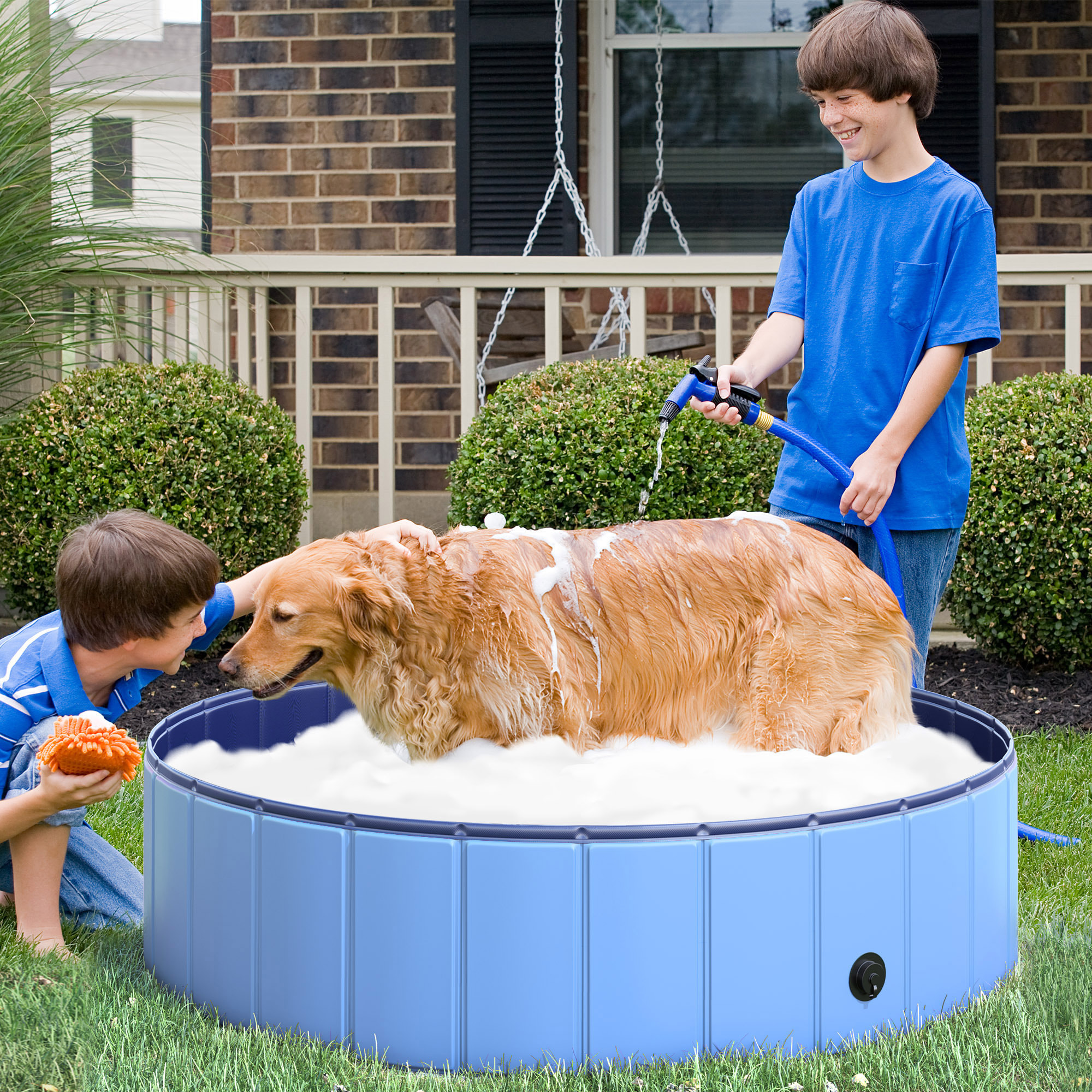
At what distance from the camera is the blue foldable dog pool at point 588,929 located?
6.61 feet

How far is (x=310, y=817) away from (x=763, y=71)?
6.57m

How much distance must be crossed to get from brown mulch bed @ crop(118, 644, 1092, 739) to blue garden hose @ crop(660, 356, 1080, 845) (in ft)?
6.47

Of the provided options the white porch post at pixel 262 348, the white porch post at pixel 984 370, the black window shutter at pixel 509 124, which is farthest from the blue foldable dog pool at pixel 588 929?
the black window shutter at pixel 509 124

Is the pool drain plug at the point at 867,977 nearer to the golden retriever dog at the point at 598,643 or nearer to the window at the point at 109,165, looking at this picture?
the golden retriever dog at the point at 598,643

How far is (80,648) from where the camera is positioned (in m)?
2.75

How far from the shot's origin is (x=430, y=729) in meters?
2.42

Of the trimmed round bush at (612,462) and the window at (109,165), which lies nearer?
the trimmed round bush at (612,462)

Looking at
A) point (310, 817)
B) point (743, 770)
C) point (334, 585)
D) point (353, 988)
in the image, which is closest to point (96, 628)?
point (334, 585)

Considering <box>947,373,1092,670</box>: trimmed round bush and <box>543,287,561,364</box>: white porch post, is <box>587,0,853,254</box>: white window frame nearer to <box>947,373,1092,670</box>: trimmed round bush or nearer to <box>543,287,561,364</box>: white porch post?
<box>543,287,561,364</box>: white porch post

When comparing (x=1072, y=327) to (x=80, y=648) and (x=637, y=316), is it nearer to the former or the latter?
(x=637, y=316)

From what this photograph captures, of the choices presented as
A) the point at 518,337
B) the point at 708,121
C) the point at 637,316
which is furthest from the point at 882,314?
the point at 708,121

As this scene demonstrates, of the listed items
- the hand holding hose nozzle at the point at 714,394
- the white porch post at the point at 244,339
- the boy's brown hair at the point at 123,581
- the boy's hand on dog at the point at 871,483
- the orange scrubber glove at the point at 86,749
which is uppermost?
the white porch post at the point at 244,339

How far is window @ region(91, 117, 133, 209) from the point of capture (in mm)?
5020

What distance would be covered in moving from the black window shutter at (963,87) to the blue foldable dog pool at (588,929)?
5.85 metres
